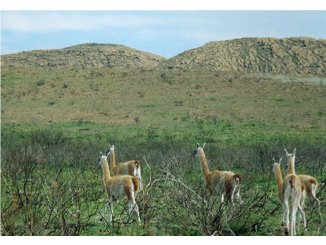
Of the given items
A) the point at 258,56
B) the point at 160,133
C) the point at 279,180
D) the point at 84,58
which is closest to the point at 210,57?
the point at 258,56

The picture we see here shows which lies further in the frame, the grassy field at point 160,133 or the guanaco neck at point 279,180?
the grassy field at point 160,133

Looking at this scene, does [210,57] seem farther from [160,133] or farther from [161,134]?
[161,134]

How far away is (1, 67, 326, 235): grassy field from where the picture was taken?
337 inches

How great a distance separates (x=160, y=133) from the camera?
22453 millimetres

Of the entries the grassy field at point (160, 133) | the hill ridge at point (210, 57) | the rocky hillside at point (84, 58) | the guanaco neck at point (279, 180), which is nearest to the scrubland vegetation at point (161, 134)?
the grassy field at point (160, 133)

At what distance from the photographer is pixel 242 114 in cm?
2636

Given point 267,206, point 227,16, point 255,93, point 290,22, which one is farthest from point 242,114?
point 267,206

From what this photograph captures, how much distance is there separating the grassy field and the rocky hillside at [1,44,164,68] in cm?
210

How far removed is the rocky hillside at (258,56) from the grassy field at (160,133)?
84.0 inches

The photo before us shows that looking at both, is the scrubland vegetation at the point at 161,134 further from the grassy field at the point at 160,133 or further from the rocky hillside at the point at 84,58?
the rocky hillside at the point at 84,58

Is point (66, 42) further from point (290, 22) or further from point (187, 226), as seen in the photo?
point (187, 226)

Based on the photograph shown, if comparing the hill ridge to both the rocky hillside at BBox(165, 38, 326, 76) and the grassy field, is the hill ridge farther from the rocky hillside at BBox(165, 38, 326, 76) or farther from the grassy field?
the grassy field

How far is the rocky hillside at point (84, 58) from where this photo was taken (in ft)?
118

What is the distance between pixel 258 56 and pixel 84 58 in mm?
10808
